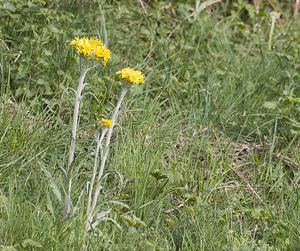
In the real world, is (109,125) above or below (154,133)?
above

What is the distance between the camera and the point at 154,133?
10.0 ft

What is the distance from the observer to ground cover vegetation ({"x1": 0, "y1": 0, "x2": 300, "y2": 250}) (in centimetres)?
229

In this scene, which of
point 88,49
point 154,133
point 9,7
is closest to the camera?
point 88,49

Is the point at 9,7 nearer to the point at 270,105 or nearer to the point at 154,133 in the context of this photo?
the point at 154,133

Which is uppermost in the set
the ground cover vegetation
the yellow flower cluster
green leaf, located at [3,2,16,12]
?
the yellow flower cluster

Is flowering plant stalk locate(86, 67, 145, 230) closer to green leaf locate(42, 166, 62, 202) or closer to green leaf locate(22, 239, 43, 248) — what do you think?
green leaf locate(42, 166, 62, 202)

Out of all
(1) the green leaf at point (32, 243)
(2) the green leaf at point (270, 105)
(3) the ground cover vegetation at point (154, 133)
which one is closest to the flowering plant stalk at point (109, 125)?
(3) the ground cover vegetation at point (154, 133)

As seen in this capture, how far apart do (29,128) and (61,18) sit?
1.12 m

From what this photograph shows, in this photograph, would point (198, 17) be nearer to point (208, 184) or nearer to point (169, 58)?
point (169, 58)

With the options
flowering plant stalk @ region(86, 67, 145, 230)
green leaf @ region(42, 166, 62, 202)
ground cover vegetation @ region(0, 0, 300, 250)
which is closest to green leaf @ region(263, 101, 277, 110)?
ground cover vegetation @ region(0, 0, 300, 250)

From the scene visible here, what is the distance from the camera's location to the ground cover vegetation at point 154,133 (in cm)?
229

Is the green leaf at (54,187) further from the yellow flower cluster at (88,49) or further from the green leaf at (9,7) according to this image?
the green leaf at (9,7)

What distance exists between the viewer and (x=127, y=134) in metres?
2.93

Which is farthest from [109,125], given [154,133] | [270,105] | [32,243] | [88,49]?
[270,105]
